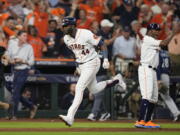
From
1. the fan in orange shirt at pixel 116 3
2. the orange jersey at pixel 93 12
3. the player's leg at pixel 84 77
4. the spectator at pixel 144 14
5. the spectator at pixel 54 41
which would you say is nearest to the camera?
the player's leg at pixel 84 77

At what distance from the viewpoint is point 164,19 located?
17906mm

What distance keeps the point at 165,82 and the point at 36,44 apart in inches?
138

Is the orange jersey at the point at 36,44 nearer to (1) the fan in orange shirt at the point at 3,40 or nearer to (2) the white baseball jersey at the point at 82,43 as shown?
(1) the fan in orange shirt at the point at 3,40

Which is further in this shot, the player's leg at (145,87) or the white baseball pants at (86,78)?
the player's leg at (145,87)

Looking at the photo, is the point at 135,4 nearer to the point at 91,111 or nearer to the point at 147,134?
the point at 91,111

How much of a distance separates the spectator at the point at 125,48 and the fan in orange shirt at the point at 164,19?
1034 millimetres

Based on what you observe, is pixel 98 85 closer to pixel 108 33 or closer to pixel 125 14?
pixel 108 33

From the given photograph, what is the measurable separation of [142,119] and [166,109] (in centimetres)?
396

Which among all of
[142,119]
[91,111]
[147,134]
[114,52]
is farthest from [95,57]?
[114,52]

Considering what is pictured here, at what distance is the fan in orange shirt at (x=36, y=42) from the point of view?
15109mm

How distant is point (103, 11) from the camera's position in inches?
679

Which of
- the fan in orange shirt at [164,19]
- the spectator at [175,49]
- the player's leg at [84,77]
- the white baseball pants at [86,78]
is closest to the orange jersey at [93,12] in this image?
the fan in orange shirt at [164,19]

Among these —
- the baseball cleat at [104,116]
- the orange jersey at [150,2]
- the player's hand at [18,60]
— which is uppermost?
the orange jersey at [150,2]

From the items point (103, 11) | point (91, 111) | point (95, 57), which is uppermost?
point (103, 11)
